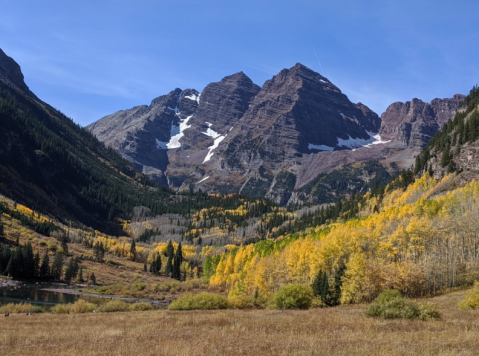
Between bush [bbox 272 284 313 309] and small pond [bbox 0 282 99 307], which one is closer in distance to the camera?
bush [bbox 272 284 313 309]

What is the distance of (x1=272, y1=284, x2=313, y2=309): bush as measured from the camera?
44.2 meters

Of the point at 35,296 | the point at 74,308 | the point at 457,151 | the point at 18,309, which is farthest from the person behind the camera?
the point at 457,151

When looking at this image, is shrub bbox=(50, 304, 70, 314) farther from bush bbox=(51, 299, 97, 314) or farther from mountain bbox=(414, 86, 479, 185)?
A: mountain bbox=(414, 86, 479, 185)

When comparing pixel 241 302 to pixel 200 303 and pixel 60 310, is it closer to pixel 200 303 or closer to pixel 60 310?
pixel 200 303

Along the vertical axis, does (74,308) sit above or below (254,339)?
below

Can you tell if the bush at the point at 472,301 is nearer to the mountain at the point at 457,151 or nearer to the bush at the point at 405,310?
the bush at the point at 405,310

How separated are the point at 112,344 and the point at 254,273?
260 ft

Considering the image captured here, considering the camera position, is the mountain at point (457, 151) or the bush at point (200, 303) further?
the mountain at point (457, 151)

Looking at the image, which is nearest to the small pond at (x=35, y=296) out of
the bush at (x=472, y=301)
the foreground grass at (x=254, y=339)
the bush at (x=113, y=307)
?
the bush at (x=113, y=307)

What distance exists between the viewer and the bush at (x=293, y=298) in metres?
44.2

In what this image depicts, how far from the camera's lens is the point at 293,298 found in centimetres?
4431

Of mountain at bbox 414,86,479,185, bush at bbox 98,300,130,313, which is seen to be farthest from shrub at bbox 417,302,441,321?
mountain at bbox 414,86,479,185

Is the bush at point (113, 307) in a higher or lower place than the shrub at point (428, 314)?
lower

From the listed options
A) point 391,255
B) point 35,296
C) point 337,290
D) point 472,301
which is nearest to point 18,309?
point 35,296
